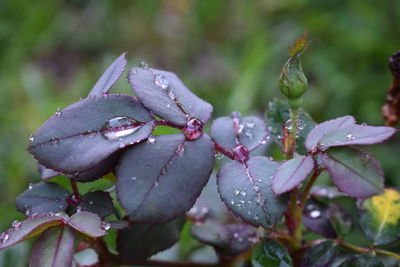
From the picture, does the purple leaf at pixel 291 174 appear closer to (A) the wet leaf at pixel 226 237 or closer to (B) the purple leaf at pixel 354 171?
(B) the purple leaf at pixel 354 171

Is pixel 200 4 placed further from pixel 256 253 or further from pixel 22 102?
pixel 256 253

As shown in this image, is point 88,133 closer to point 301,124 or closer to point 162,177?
point 162,177

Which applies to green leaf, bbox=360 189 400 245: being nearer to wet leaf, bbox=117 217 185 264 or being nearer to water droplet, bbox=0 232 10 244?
wet leaf, bbox=117 217 185 264

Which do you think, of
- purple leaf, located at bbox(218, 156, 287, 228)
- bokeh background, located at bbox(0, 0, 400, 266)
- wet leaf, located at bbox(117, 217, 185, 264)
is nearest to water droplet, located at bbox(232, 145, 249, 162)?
purple leaf, located at bbox(218, 156, 287, 228)

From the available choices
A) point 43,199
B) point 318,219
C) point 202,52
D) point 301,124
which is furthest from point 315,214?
point 202,52

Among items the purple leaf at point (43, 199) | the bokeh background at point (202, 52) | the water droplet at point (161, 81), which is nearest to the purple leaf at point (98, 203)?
the purple leaf at point (43, 199)

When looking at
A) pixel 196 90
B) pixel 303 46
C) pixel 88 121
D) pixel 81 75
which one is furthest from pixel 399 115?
pixel 81 75
